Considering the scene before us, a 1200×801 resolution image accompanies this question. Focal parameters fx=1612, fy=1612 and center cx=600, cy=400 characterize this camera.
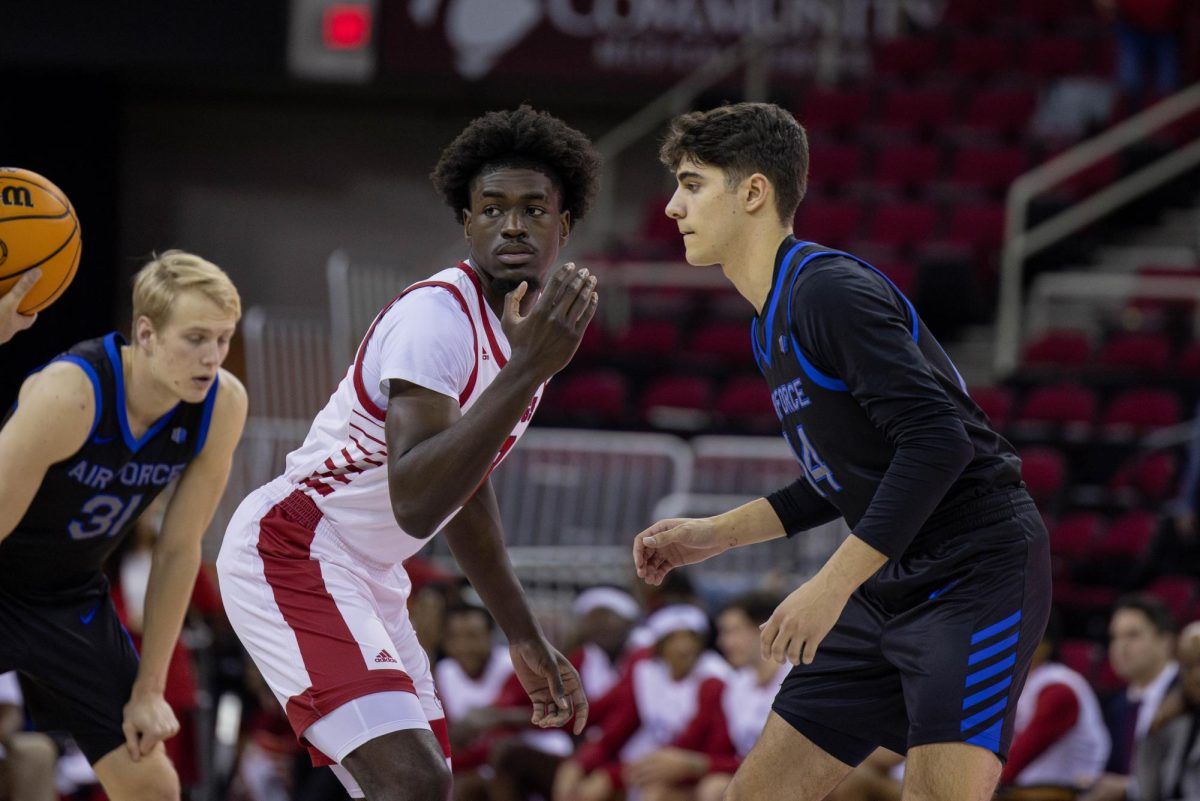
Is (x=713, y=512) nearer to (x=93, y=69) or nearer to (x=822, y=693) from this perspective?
(x=822, y=693)

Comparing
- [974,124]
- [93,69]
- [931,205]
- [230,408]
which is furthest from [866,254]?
[230,408]

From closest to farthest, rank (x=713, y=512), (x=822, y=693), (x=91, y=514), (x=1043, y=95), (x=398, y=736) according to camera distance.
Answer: (x=398, y=736)
(x=822, y=693)
(x=91, y=514)
(x=713, y=512)
(x=1043, y=95)

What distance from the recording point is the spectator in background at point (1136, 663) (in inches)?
280

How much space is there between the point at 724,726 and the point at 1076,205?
269 inches

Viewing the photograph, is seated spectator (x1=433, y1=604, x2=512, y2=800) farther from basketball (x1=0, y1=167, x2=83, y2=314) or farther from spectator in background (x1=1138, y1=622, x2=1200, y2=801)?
basketball (x1=0, y1=167, x2=83, y2=314)

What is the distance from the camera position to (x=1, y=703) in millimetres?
7586

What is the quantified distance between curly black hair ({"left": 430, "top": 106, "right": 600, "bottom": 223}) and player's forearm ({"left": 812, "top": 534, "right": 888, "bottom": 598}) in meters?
1.20

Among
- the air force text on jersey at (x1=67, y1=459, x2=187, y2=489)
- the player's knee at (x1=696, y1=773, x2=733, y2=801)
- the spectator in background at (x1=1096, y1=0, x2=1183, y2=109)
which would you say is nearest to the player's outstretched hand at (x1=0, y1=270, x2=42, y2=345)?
the air force text on jersey at (x1=67, y1=459, x2=187, y2=489)

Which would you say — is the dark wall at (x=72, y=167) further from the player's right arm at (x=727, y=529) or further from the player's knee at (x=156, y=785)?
the player's right arm at (x=727, y=529)

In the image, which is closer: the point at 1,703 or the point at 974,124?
the point at 1,703

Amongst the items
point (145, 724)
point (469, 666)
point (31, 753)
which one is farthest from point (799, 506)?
point (31, 753)

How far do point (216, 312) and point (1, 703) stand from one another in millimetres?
3961

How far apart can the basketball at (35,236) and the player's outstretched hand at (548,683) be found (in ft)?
5.23

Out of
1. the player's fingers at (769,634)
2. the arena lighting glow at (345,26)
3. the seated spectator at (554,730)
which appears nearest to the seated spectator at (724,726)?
the seated spectator at (554,730)
